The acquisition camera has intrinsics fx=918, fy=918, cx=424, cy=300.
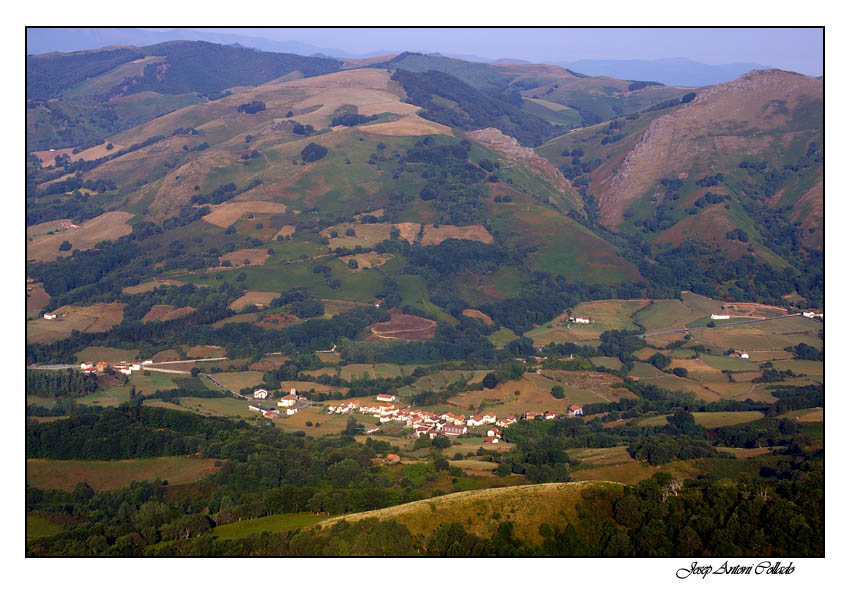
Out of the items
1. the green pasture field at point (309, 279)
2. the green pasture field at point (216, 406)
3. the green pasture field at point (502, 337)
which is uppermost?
the green pasture field at point (309, 279)

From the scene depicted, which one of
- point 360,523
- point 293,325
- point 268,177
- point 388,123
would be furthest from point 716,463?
point 388,123

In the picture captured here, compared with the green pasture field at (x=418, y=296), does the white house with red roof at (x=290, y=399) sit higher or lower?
lower

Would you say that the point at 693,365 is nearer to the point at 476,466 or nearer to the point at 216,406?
the point at 476,466

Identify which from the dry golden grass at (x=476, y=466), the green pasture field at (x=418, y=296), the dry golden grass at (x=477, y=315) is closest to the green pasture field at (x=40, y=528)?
the dry golden grass at (x=476, y=466)

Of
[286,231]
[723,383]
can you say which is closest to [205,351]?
[286,231]

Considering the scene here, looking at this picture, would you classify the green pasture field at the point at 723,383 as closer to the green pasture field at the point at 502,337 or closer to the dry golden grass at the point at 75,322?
the green pasture field at the point at 502,337

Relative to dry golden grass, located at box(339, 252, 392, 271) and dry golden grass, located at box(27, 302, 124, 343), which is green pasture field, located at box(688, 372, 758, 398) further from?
dry golden grass, located at box(27, 302, 124, 343)

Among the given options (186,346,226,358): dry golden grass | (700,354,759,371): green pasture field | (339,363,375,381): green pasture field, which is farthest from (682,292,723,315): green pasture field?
(186,346,226,358): dry golden grass
